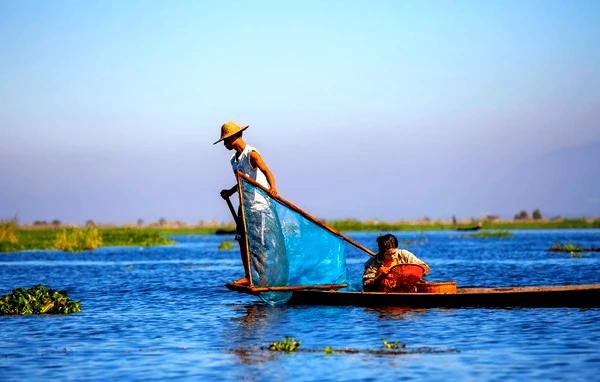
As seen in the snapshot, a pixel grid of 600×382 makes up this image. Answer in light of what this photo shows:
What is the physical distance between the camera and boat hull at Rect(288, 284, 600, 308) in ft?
56.9

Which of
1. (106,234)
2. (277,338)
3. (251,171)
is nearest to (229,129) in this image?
(251,171)

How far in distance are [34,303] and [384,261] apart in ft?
22.7

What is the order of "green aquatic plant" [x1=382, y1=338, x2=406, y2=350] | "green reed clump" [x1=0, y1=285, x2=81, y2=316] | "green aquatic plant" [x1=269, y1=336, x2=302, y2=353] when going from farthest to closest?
"green reed clump" [x1=0, y1=285, x2=81, y2=316]
"green aquatic plant" [x1=382, y1=338, x2=406, y2=350]
"green aquatic plant" [x1=269, y1=336, x2=302, y2=353]

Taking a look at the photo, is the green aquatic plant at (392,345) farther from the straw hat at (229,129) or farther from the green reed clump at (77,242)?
the green reed clump at (77,242)

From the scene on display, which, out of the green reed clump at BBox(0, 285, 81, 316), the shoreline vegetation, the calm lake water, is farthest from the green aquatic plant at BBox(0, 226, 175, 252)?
the green reed clump at BBox(0, 285, 81, 316)

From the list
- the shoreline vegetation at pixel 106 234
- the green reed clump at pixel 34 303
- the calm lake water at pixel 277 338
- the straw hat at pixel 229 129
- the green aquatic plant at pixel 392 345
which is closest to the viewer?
the calm lake water at pixel 277 338

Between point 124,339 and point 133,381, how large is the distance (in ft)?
13.0

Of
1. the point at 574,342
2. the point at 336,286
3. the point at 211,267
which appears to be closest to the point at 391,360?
the point at 574,342

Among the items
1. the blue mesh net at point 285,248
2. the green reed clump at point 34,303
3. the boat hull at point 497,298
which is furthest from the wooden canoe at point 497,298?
the green reed clump at point 34,303

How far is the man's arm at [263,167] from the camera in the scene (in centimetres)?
1728

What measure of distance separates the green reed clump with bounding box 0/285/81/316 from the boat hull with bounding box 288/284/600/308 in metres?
5.80

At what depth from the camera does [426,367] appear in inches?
477

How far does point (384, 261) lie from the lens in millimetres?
18391

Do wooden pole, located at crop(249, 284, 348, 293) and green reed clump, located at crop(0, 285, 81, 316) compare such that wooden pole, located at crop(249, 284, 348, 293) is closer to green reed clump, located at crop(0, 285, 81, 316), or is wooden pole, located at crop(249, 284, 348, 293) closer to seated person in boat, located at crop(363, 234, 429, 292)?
seated person in boat, located at crop(363, 234, 429, 292)
